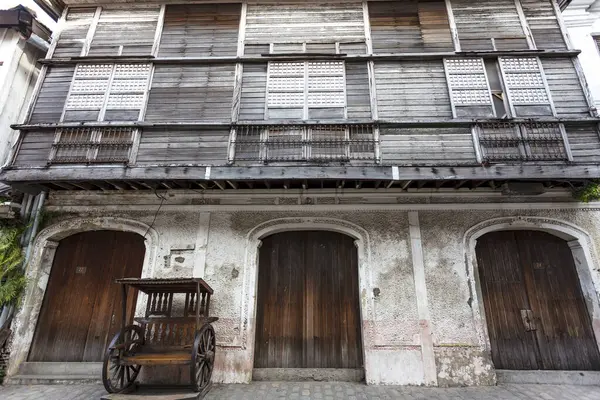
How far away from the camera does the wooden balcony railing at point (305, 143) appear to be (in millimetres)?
6328

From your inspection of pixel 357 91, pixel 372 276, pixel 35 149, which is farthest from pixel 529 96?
pixel 35 149

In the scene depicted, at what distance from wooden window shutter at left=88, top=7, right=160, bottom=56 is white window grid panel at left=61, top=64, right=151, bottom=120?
495 mm

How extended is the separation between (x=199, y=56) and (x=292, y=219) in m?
4.58

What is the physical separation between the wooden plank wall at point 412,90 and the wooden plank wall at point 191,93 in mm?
3484

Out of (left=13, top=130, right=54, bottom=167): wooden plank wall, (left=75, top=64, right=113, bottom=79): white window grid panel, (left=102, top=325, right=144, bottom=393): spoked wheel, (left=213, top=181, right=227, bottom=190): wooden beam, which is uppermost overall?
(left=75, top=64, right=113, bottom=79): white window grid panel

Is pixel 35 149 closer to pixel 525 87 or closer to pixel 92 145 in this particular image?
pixel 92 145

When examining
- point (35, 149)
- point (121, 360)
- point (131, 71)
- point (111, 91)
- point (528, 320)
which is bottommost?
point (121, 360)

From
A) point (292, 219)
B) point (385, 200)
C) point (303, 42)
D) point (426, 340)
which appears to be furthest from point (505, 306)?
point (303, 42)

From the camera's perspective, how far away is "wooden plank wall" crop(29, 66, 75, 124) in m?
6.85

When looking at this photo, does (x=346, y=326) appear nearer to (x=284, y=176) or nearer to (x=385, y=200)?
→ (x=385, y=200)

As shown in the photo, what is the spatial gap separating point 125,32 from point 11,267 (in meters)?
5.91

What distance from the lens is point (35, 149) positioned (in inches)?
257

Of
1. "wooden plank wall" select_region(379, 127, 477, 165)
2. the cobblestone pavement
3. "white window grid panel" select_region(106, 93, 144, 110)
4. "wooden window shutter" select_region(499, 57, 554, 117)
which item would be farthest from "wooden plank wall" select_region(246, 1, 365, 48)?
the cobblestone pavement

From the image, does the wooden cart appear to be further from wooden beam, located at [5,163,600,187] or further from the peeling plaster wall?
wooden beam, located at [5,163,600,187]
